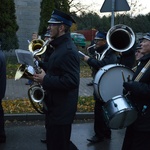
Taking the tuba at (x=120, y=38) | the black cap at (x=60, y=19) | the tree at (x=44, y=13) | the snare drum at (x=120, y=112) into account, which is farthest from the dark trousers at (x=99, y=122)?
the tree at (x=44, y=13)

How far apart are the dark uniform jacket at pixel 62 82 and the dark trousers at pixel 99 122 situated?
184 centimetres

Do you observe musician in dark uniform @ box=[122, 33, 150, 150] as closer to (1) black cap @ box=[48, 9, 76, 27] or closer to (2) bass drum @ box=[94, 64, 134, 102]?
(1) black cap @ box=[48, 9, 76, 27]

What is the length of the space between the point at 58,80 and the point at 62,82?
5 centimetres

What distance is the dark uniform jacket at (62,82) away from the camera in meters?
3.42

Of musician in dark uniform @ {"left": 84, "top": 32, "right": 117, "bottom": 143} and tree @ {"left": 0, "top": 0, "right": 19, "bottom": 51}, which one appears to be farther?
tree @ {"left": 0, "top": 0, "right": 19, "bottom": 51}

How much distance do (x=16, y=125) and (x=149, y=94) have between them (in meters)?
3.87

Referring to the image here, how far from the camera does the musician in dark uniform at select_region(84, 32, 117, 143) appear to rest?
504 centimetres

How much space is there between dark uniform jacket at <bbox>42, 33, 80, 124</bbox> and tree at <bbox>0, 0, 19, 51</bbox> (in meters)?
13.2

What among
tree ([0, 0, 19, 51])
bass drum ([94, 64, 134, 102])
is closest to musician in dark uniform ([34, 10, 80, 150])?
bass drum ([94, 64, 134, 102])

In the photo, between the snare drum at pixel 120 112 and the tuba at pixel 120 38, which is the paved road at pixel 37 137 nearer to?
the tuba at pixel 120 38

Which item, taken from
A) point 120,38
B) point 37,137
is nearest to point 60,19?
point 120,38

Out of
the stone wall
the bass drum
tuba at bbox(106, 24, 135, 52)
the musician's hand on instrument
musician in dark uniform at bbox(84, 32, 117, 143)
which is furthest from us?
the stone wall

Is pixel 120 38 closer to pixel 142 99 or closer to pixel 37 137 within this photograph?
pixel 142 99

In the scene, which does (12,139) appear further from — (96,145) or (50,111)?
(50,111)
